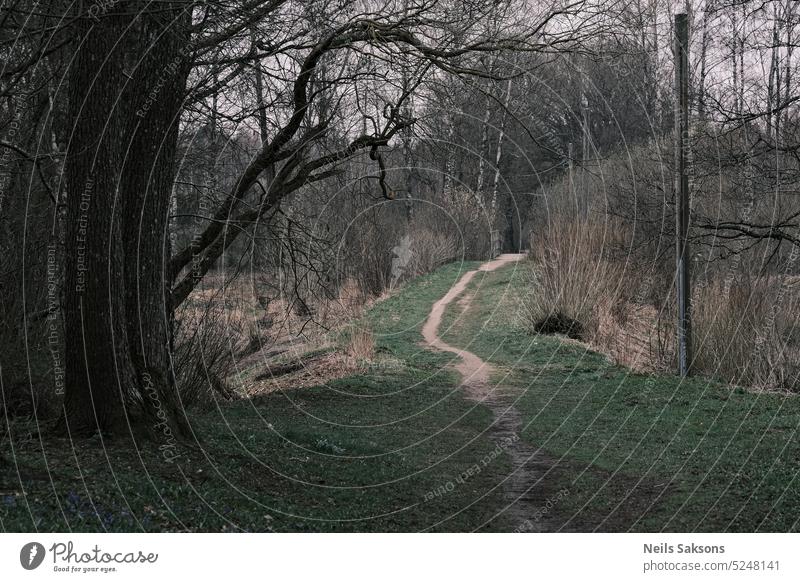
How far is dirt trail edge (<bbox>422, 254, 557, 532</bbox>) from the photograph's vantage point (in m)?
8.12

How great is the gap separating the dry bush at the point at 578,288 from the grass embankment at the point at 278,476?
22.3 ft

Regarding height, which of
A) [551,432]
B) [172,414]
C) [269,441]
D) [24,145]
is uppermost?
[24,145]

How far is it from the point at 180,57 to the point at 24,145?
3.41 meters

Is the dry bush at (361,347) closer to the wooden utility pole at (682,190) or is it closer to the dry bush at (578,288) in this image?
the dry bush at (578,288)

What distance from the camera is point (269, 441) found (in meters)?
9.74

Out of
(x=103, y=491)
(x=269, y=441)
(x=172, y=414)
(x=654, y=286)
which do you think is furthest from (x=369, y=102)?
(x=654, y=286)

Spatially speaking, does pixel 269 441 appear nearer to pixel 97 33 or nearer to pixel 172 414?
pixel 172 414

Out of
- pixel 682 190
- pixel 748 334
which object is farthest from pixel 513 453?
pixel 682 190

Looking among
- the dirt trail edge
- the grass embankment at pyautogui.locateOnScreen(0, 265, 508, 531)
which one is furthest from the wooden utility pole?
the grass embankment at pyautogui.locateOnScreen(0, 265, 508, 531)

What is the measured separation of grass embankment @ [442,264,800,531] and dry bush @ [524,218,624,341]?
5.10 ft

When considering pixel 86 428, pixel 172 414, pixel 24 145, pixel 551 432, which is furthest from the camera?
pixel 551 432
